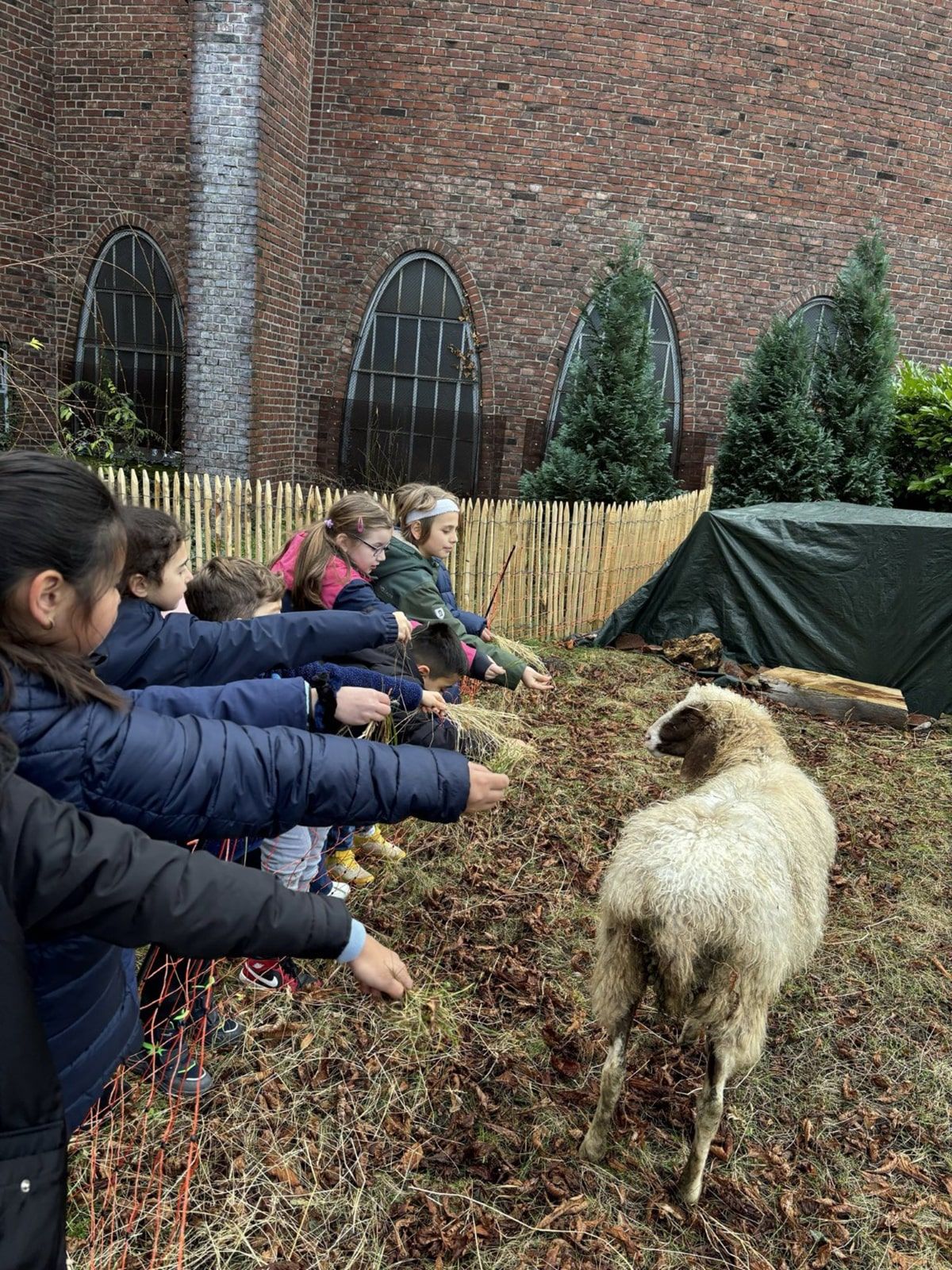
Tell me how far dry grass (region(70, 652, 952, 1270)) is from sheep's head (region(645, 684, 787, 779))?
32.7 inches

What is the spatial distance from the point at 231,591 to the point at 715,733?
2316mm

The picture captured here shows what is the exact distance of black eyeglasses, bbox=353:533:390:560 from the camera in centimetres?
369

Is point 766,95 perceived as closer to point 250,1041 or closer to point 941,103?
point 941,103

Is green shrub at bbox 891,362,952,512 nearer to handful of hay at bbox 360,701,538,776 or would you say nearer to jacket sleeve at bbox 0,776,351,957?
handful of hay at bbox 360,701,538,776

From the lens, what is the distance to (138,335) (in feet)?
37.6

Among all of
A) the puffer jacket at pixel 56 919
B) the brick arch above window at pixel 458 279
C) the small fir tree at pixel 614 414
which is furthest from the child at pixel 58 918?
the brick arch above window at pixel 458 279

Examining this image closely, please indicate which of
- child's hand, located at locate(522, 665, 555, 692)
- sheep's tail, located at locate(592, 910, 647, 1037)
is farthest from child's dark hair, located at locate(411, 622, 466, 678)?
sheep's tail, located at locate(592, 910, 647, 1037)

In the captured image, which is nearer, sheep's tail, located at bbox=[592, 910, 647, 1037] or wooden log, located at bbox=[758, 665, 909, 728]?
sheep's tail, located at bbox=[592, 910, 647, 1037]

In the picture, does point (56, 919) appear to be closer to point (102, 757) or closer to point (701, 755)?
point (102, 757)

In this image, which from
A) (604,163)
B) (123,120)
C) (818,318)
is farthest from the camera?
(818,318)

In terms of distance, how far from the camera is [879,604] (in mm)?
7723

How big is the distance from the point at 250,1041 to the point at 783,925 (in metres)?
1.90

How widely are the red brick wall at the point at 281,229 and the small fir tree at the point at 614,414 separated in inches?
138

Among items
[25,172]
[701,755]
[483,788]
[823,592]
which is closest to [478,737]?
[701,755]
